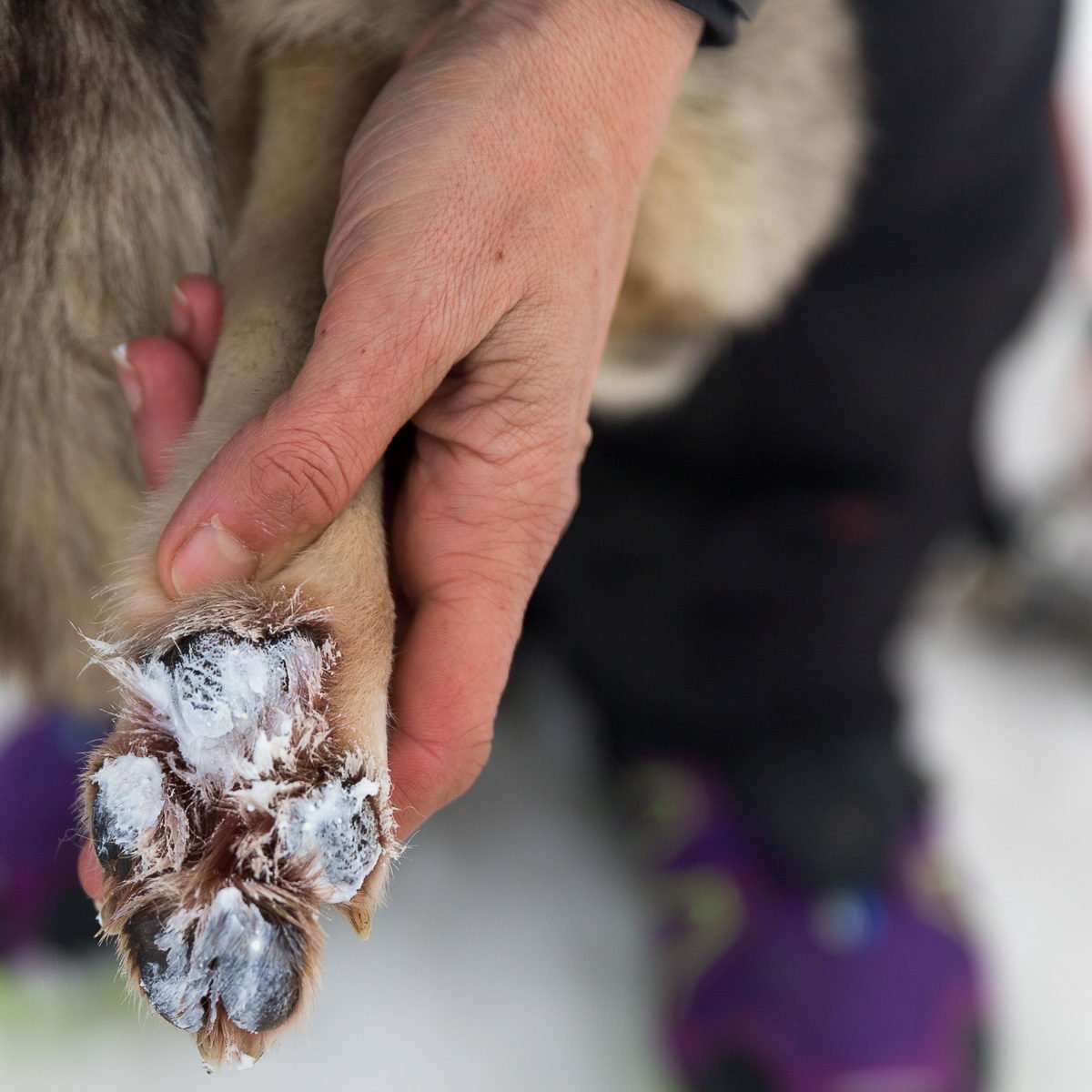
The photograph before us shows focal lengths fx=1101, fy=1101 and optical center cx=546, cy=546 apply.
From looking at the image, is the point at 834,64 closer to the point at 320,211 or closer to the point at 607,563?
the point at 320,211

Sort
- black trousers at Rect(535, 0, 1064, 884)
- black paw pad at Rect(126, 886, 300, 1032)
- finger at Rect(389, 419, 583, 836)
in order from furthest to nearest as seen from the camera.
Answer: black trousers at Rect(535, 0, 1064, 884) < finger at Rect(389, 419, 583, 836) < black paw pad at Rect(126, 886, 300, 1032)

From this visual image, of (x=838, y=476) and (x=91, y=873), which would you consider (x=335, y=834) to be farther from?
(x=838, y=476)

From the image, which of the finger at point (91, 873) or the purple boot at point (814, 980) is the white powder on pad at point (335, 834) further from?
the purple boot at point (814, 980)

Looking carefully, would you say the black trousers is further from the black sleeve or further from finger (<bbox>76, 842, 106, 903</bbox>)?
finger (<bbox>76, 842, 106, 903</bbox>)

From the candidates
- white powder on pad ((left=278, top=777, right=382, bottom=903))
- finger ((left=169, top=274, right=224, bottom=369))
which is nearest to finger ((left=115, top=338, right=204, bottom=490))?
finger ((left=169, top=274, right=224, bottom=369))

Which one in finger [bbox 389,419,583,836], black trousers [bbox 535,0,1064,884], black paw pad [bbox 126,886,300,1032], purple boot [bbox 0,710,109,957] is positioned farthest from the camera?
purple boot [bbox 0,710,109,957]

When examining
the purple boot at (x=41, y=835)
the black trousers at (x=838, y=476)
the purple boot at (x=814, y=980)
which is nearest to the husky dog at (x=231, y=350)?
the black trousers at (x=838, y=476)
